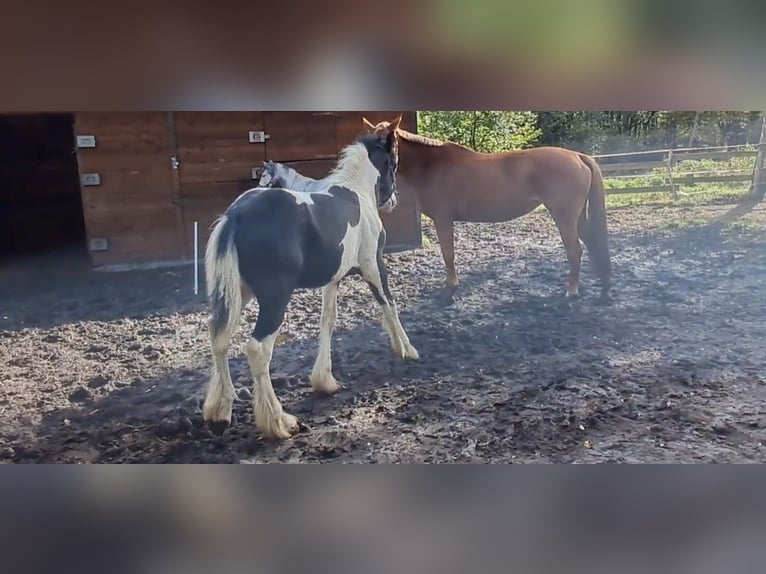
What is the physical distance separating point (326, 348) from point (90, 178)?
0.69 meters

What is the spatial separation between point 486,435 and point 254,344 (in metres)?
0.60

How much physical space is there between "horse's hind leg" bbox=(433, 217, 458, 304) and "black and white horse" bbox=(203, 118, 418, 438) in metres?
0.14

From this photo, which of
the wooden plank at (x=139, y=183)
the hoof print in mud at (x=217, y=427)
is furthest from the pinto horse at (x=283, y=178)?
the hoof print in mud at (x=217, y=427)

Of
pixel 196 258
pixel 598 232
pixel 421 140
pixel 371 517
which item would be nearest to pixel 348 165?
pixel 421 140

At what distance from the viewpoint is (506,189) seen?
57.7 inches

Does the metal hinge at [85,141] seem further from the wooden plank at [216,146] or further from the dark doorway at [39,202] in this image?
the wooden plank at [216,146]

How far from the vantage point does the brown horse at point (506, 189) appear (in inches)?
56.1

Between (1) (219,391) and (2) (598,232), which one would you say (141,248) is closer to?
(1) (219,391)

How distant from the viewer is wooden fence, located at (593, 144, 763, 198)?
1.41m

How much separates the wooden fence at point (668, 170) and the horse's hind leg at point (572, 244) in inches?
4.4
